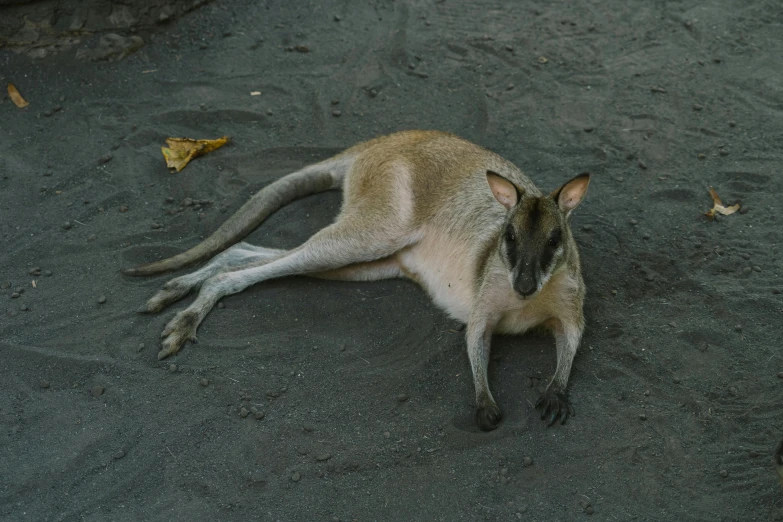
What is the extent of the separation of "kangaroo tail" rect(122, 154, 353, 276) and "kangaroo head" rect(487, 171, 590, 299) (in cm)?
146

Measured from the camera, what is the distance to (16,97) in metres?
6.14

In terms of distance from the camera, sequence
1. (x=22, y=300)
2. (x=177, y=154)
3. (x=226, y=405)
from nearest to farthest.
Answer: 1. (x=226, y=405)
2. (x=22, y=300)
3. (x=177, y=154)

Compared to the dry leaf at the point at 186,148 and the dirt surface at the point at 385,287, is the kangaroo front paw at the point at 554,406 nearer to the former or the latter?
the dirt surface at the point at 385,287

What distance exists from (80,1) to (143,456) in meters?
3.98

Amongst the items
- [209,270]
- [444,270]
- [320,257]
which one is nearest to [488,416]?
[444,270]

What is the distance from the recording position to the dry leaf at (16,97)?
6.12 meters

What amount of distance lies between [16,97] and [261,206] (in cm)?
225

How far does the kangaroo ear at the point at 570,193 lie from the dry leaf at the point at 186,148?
2640mm

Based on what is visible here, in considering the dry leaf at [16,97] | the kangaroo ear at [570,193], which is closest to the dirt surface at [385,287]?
the dry leaf at [16,97]

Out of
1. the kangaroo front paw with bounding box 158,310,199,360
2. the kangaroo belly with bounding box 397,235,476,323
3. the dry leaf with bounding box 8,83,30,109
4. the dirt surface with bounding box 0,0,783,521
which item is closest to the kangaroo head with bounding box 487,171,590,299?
the kangaroo belly with bounding box 397,235,476,323

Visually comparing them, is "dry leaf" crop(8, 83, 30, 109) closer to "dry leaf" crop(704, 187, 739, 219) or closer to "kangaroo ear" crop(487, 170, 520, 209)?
"kangaroo ear" crop(487, 170, 520, 209)

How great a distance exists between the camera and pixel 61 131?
5.93m

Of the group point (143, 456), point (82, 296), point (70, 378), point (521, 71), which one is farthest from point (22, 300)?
point (521, 71)

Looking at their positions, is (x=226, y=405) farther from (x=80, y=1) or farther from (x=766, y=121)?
(x=766, y=121)
